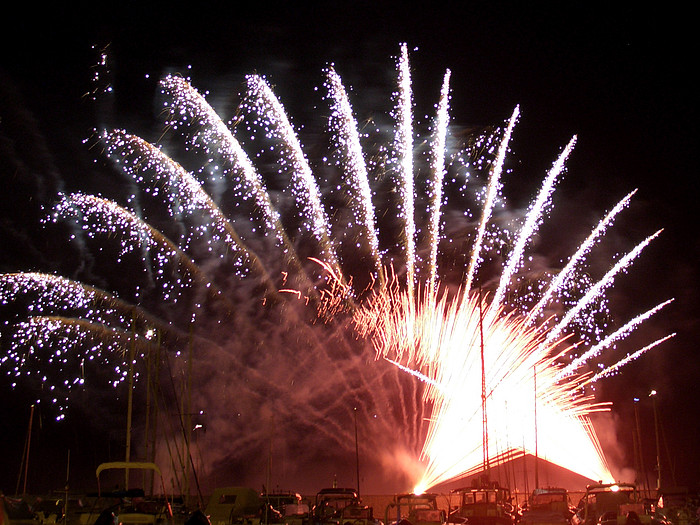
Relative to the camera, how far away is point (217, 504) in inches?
972

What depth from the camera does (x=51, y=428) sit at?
45375 mm

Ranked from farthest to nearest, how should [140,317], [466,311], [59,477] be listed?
1. [59,477]
2. [140,317]
3. [466,311]

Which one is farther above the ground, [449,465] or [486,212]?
[486,212]

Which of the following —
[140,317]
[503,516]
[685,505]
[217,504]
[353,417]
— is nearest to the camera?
[503,516]

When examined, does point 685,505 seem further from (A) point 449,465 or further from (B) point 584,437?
(B) point 584,437

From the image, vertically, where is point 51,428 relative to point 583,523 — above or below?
above

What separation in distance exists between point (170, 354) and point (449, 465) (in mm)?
14193

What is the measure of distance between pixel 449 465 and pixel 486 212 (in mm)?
9943

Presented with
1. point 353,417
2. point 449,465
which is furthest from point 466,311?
point 353,417

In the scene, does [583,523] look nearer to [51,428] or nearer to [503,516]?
[503,516]

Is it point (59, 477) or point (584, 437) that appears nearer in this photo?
point (584, 437)

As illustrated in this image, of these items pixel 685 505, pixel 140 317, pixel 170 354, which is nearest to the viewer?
pixel 685 505

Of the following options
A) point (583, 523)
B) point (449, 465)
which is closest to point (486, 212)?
point (449, 465)

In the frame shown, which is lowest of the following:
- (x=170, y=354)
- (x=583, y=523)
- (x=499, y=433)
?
(x=583, y=523)
